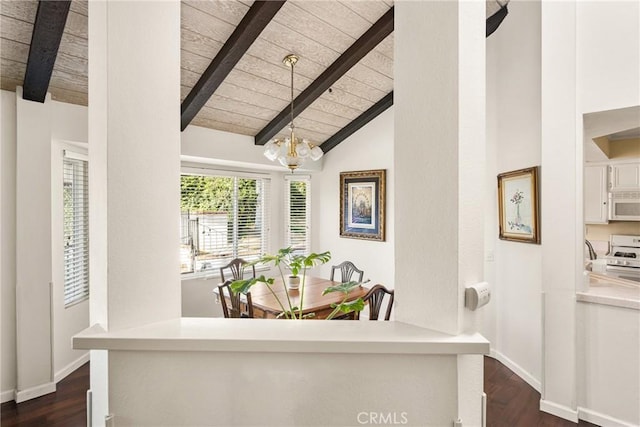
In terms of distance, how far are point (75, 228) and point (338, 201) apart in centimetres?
312

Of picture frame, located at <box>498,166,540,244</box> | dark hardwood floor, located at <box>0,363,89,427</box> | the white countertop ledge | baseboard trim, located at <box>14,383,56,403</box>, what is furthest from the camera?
picture frame, located at <box>498,166,540,244</box>

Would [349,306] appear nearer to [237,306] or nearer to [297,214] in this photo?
[237,306]

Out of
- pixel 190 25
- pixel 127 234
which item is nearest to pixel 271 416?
pixel 127 234

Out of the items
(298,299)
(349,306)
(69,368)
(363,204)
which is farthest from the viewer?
(363,204)

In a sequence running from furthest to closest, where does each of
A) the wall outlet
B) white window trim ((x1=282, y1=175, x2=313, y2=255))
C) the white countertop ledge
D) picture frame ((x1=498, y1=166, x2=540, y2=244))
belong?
white window trim ((x1=282, y1=175, x2=313, y2=255)), the wall outlet, picture frame ((x1=498, y1=166, x2=540, y2=244)), the white countertop ledge

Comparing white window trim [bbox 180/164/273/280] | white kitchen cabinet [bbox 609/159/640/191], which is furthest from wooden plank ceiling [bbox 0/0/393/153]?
white kitchen cabinet [bbox 609/159/640/191]

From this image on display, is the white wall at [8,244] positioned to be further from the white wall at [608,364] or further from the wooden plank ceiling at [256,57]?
the white wall at [608,364]

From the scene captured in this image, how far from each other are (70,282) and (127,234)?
9.16 feet

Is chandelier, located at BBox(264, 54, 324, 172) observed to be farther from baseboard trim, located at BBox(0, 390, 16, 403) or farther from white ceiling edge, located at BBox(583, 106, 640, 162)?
baseboard trim, located at BBox(0, 390, 16, 403)

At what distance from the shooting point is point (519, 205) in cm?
317

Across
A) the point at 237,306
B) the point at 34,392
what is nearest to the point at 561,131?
the point at 237,306

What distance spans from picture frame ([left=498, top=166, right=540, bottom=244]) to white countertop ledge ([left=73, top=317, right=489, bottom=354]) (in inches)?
97.2

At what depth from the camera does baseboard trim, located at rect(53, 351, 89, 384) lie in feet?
9.30

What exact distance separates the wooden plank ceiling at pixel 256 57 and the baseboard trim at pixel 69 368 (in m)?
2.29
